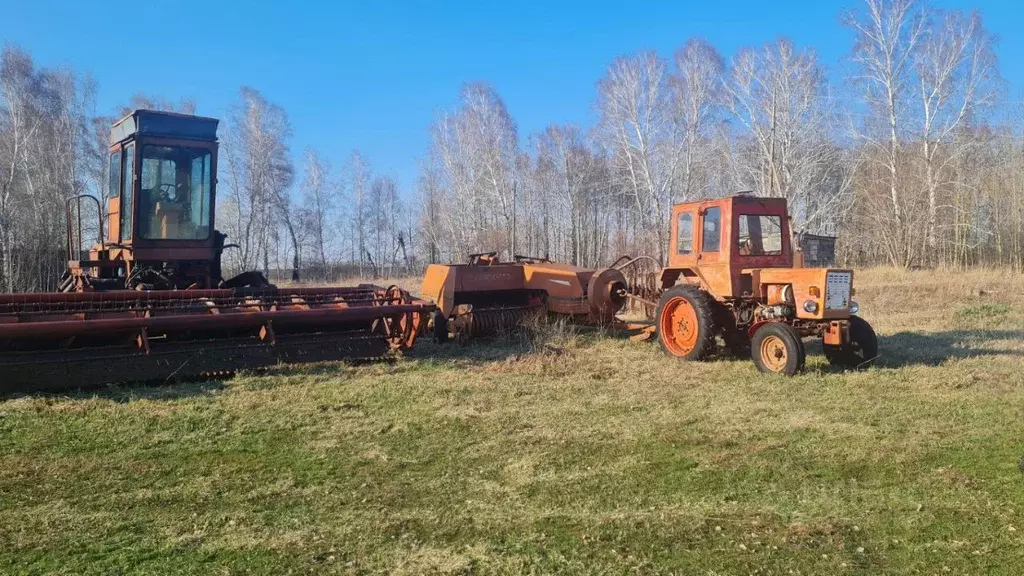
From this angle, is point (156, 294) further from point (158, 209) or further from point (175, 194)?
point (175, 194)

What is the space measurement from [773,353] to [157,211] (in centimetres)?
792

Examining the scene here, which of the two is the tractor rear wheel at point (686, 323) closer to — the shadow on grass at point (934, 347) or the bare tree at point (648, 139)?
the shadow on grass at point (934, 347)

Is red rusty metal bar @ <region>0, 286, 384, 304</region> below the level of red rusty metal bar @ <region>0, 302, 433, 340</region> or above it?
above

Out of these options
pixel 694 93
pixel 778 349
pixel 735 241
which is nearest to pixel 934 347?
pixel 778 349

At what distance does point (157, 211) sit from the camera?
9297 millimetres

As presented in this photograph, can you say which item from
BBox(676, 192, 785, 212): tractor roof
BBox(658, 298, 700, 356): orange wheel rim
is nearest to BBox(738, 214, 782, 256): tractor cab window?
BBox(676, 192, 785, 212): tractor roof

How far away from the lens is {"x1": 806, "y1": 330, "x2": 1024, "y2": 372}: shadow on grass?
28.1 ft

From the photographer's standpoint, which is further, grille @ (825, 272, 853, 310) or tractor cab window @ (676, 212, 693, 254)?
tractor cab window @ (676, 212, 693, 254)

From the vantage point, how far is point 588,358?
355 inches

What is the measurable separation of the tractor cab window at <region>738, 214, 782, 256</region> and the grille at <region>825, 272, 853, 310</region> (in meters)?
1.19

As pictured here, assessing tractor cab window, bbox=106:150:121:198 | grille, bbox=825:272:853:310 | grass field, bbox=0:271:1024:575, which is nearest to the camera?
grass field, bbox=0:271:1024:575

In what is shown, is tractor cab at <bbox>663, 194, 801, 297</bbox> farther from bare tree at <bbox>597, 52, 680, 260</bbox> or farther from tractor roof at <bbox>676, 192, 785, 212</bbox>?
bare tree at <bbox>597, 52, 680, 260</bbox>

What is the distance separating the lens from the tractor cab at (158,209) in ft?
29.9

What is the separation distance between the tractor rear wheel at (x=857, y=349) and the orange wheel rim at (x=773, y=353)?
0.68 metres
